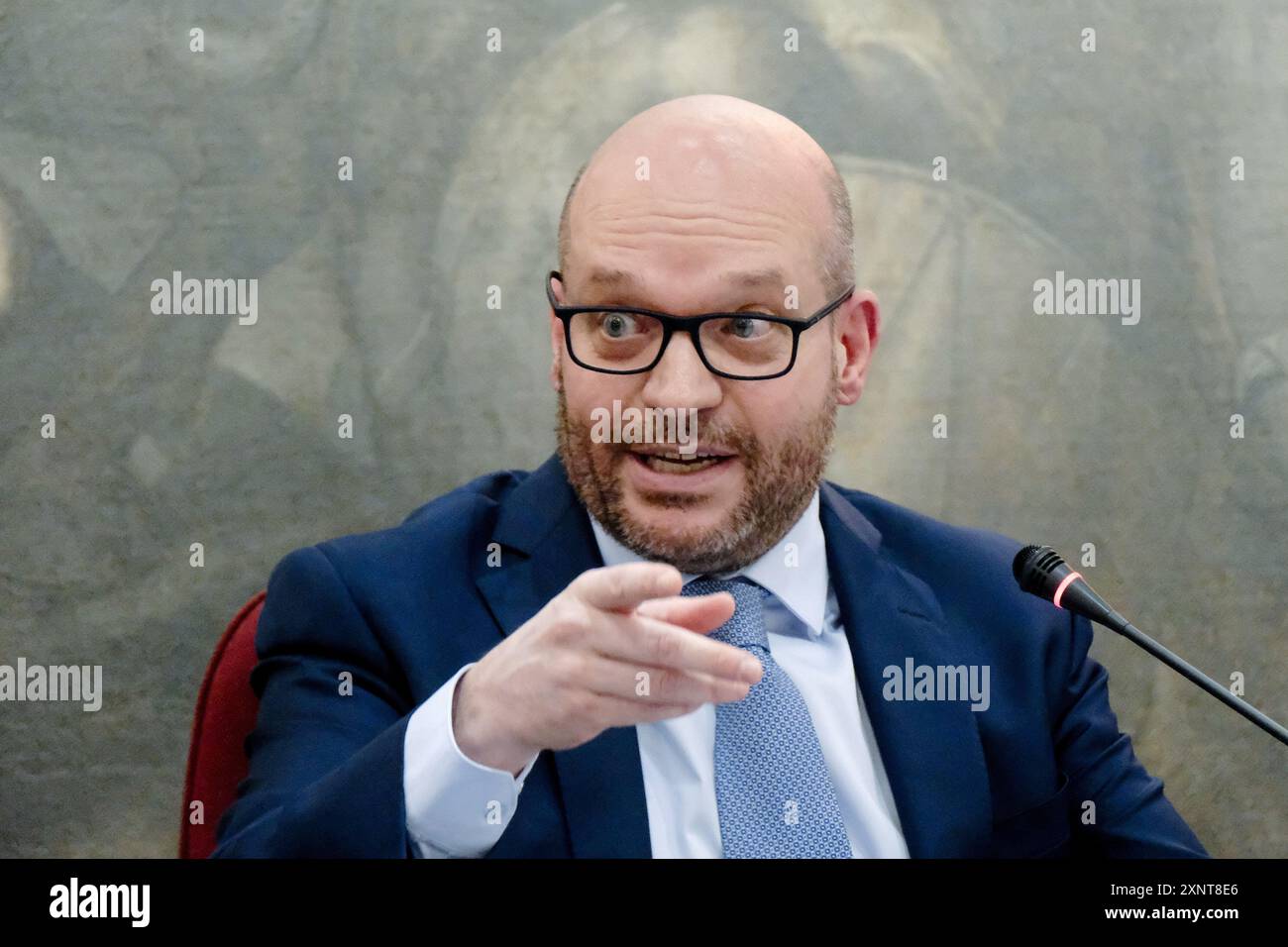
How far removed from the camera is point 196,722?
171 centimetres

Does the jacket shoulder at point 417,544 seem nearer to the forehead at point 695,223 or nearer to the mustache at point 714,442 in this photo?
the mustache at point 714,442

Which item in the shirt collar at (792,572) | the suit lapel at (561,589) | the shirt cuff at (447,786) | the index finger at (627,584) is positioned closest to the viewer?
the index finger at (627,584)

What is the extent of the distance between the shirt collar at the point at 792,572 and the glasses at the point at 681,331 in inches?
9.5

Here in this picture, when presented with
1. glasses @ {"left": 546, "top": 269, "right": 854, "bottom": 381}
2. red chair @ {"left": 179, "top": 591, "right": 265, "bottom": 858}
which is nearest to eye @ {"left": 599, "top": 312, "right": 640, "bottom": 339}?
glasses @ {"left": 546, "top": 269, "right": 854, "bottom": 381}

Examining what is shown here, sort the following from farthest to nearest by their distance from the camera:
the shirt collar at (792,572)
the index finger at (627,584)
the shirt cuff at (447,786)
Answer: the shirt collar at (792,572), the shirt cuff at (447,786), the index finger at (627,584)

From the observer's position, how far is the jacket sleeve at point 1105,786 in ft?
5.56

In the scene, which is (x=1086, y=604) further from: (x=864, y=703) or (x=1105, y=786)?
(x=1105, y=786)

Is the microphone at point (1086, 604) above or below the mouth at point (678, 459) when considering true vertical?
below

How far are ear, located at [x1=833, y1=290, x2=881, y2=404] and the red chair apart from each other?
3.10 ft

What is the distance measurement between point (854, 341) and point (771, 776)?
713 mm

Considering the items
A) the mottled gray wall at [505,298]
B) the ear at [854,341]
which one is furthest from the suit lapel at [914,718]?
the mottled gray wall at [505,298]

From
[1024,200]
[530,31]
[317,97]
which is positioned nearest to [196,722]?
[317,97]

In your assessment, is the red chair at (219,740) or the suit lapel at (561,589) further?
the red chair at (219,740)

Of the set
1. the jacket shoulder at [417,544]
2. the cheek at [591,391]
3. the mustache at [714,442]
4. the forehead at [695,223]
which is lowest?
the jacket shoulder at [417,544]
